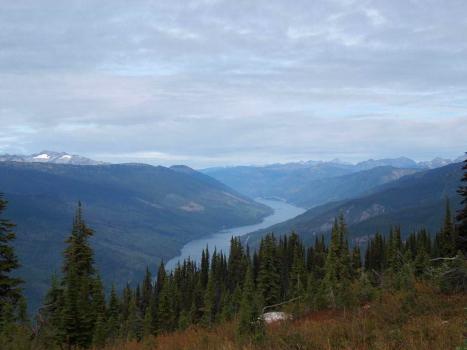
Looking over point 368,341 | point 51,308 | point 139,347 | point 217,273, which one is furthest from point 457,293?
point 217,273

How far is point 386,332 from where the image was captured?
9.83 m

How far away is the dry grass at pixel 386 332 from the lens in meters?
8.81

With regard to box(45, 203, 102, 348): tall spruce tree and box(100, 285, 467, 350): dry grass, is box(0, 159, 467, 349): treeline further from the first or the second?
box(100, 285, 467, 350): dry grass

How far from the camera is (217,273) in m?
104

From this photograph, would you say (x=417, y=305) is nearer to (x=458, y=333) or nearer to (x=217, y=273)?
(x=458, y=333)

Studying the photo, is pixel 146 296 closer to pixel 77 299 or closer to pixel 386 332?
pixel 77 299

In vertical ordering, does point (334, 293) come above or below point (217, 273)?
above

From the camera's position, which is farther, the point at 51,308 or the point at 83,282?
the point at 83,282

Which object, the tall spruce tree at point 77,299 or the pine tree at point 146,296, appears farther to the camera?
the pine tree at point 146,296

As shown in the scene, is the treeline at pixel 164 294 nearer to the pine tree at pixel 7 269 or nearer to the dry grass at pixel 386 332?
A: the pine tree at pixel 7 269

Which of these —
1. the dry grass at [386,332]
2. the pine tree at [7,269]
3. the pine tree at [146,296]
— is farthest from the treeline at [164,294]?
the pine tree at [146,296]

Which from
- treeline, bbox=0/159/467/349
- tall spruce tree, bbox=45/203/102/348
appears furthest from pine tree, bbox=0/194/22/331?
tall spruce tree, bbox=45/203/102/348

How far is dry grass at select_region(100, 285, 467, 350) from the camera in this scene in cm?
881

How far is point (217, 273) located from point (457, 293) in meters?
93.6
